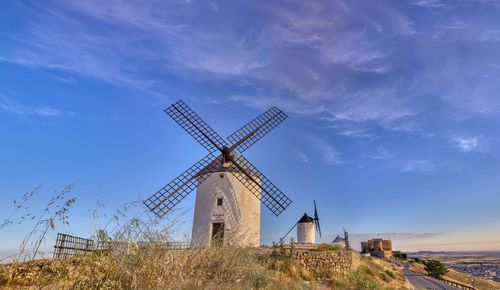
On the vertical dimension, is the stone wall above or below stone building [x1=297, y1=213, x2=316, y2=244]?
below

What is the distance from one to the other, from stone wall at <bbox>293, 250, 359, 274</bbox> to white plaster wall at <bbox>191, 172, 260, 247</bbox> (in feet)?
9.97

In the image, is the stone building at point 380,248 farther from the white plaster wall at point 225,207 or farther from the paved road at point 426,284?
the white plaster wall at point 225,207

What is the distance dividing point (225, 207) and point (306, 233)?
26.8 ft

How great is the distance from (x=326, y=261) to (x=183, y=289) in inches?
454

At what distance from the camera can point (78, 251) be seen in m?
4.58

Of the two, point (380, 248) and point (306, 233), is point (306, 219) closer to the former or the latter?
point (306, 233)

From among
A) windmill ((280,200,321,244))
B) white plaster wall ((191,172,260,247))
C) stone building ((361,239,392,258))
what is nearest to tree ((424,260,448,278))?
stone building ((361,239,392,258))

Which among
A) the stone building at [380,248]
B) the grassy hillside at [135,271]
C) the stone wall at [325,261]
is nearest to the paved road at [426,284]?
the stone wall at [325,261]

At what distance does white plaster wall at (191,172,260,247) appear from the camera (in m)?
16.0

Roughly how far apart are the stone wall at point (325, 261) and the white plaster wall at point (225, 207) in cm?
304

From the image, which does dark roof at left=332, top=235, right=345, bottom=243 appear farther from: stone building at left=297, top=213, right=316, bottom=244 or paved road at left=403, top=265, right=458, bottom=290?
stone building at left=297, top=213, right=316, bottom=244

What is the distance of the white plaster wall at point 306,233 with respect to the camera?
21188 millimetres

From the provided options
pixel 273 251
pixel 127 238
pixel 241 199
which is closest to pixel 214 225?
pixel 241 199

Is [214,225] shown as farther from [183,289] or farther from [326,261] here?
[183,289]
